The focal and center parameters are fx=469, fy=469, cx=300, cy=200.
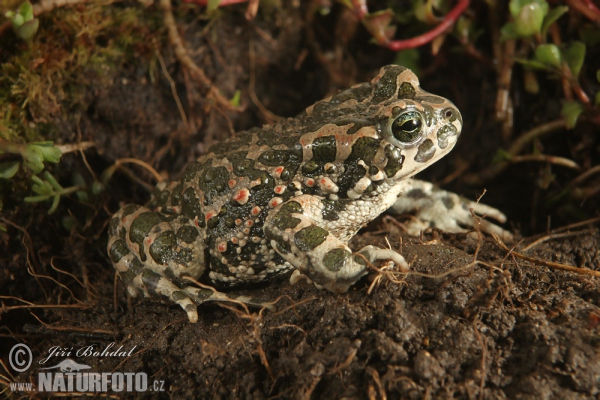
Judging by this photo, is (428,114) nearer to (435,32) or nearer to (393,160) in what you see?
(393,160)

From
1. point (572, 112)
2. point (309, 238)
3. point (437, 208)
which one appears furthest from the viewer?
point (437, 208)

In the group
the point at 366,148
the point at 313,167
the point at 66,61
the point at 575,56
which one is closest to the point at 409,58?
the point at 575,56

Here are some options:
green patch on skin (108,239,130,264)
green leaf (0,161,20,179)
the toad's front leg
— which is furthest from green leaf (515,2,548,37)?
green leaf (0,161,20,179)

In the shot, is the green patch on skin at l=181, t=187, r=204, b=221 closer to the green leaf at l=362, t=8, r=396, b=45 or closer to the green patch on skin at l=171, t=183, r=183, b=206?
the green patch on skin at l=171, t=183, r=183, b=206

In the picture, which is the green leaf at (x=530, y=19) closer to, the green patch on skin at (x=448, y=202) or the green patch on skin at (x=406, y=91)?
the green patch on skin at (x=406, y=91)

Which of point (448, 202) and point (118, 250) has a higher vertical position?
point (118, 250)

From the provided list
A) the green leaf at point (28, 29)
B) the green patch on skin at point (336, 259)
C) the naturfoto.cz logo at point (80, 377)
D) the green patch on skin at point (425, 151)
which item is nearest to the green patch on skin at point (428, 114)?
A: the green patch on skin at point (425, 151)
